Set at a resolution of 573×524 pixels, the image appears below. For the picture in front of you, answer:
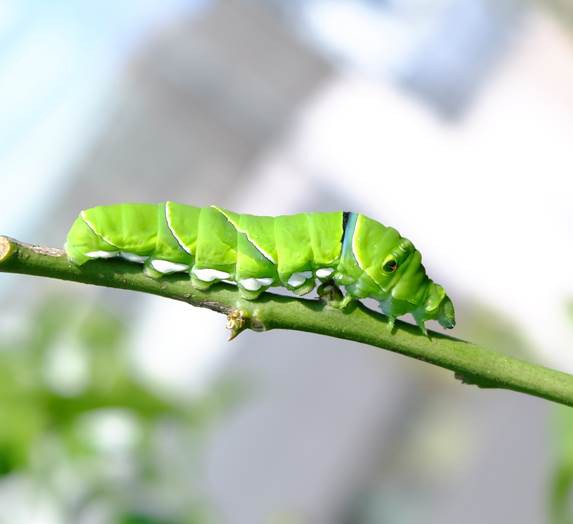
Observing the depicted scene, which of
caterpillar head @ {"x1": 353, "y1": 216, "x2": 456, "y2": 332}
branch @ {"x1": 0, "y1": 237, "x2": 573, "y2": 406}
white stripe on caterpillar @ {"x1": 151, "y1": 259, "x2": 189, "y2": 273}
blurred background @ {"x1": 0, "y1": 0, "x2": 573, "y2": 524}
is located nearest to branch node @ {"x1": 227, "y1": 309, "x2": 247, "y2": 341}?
branch @ {"x1": 0, "y1": 237, "x2": 573, "y2": 406}

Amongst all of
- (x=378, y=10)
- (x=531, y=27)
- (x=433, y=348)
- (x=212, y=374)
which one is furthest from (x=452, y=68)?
(x=433, y=348)

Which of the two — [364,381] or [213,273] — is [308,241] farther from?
[364,381]

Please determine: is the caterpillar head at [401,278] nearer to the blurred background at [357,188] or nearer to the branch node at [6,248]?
the branch node at [6,248]

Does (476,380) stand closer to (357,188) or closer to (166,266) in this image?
(166,266)

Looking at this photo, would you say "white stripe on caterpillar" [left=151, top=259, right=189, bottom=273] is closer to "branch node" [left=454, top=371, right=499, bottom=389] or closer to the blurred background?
"branch node" [left=454, top=371, right=499, bottom=389]

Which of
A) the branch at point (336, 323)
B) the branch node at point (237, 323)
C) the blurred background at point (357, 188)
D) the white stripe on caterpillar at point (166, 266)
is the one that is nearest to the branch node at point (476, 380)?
the branch at point (336, 323)

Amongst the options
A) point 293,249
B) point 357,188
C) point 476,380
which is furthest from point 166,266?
point 357,188
